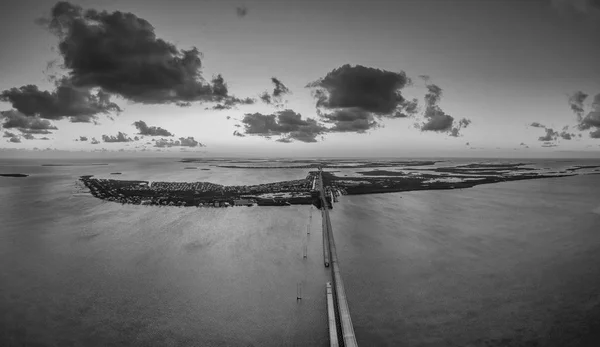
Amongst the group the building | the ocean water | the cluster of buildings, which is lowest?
the ocean water

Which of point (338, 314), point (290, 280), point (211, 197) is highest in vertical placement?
point (211, 197)

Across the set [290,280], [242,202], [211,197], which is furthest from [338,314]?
[211,197]

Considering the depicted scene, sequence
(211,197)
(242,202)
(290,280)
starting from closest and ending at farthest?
(290,280), (242,202), (211,197)

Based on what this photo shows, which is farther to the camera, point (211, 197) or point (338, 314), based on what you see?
point (211, 197)

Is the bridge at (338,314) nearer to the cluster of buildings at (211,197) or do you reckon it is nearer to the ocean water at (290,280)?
the ocean water at (290,280)

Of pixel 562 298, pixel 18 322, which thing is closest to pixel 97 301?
pixel 18 322

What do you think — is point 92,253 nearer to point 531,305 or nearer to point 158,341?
point 158,341

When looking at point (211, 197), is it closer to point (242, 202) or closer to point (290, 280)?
point (242, 202)

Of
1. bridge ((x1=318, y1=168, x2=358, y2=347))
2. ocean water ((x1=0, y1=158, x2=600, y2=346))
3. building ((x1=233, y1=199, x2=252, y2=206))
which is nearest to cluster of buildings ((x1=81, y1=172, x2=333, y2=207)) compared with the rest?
building ((x1=233, y1=199, x2=252, y2=206))

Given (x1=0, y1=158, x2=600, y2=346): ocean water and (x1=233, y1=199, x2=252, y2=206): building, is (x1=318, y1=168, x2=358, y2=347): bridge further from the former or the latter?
(x1=233, y1=199, x2=252, y2=206): building
